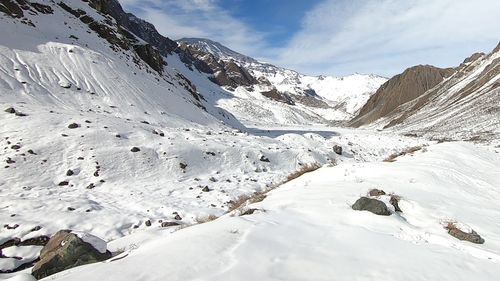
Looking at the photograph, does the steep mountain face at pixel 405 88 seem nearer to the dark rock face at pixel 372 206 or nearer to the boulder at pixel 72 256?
the dark rock face at pixel 372 206

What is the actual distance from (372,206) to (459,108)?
9193 centimetres

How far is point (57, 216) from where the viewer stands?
12.0m

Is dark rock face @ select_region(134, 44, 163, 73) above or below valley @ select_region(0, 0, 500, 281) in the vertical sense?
above

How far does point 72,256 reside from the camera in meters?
6.24

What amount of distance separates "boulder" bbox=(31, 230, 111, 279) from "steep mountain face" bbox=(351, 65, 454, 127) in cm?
14346

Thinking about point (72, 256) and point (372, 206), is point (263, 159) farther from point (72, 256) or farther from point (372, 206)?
point (72, 256)

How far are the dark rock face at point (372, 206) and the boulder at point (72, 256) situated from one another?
5083 millimetres

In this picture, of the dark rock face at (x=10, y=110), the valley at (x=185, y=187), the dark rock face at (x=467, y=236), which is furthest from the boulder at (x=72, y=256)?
the dark rock face at (x=10, y=110)

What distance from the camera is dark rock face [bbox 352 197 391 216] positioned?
7718 mm

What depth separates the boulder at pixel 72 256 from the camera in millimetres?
5953

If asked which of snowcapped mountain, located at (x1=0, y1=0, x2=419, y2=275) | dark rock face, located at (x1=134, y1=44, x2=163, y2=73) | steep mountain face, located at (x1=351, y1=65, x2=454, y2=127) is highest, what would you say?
steep mountain face, located at (x1=351, y1=65, x2=454, y2=127)

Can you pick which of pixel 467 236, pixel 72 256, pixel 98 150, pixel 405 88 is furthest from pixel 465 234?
pixel 405 88

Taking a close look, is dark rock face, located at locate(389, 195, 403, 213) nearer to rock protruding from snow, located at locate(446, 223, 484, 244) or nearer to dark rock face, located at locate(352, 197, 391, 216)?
dark rock face, located at locate(352, 197, 391, 216)

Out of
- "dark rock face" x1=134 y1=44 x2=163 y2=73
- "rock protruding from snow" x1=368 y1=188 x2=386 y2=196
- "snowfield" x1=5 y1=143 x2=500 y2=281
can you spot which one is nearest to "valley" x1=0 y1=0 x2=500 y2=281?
"snowfield" x1=5 y1=143 x2=500 y2=281
